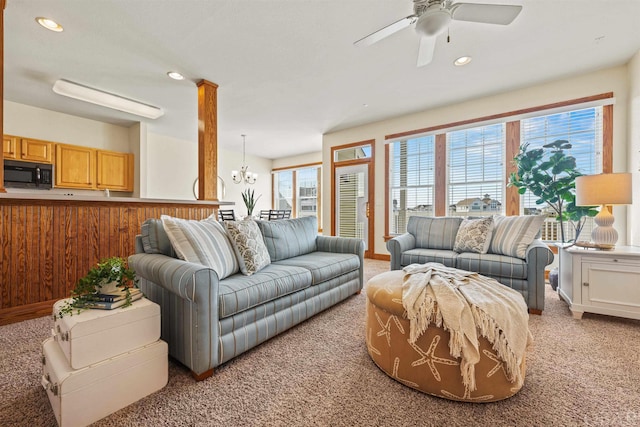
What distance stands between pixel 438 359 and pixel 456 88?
150 inches

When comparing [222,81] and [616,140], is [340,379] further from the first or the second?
[616,140]

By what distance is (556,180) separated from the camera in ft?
10.4

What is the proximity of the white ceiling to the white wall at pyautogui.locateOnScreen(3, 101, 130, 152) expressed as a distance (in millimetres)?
181

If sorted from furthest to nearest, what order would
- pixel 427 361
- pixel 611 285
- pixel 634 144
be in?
1. pixel 634 144
2. pixel 611 285
3. pixel 427 361

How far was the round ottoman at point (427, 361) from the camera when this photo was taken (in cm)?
128

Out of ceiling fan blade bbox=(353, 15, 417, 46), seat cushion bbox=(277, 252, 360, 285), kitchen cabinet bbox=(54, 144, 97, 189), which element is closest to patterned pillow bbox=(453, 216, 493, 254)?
seat cushion bbox=(277, 252, 360, 285)

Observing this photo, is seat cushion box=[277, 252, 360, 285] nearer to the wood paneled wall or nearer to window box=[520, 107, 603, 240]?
the wood paneled wall

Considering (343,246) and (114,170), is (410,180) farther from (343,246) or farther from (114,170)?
(114,170)

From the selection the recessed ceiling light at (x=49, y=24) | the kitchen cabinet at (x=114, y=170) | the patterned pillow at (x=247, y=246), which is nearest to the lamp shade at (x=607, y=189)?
the patterned pillow at (x=247, y=246)

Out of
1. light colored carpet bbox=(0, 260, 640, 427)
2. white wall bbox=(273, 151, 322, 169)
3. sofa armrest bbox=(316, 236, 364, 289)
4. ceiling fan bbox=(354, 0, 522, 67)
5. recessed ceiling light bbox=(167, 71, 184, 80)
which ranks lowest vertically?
light colored carpet bbox=(0, 260, 640, 427)

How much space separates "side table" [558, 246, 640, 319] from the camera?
2156 millimetres

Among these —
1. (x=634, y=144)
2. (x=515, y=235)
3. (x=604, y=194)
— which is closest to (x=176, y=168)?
(x=515, y=235)

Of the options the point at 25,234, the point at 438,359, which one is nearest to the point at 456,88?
the point at 438,359

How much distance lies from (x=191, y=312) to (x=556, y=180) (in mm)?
4017
